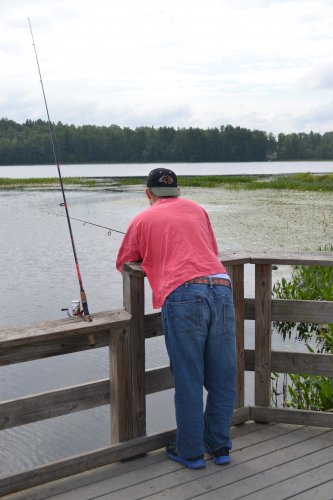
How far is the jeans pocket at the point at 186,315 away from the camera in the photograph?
3.20 meters

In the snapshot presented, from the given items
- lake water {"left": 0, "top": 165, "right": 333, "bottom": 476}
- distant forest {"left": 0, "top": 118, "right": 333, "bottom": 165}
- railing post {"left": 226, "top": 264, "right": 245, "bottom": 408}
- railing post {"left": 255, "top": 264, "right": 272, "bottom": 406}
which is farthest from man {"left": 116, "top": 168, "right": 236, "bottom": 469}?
distant forest {"left": 0, "top": 118, "right": 333, "bottom": 165}

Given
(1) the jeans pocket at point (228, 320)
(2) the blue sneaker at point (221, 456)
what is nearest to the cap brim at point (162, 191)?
(1) the jeans pocket at point (228, 320)

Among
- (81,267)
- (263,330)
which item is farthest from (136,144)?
(263,330)

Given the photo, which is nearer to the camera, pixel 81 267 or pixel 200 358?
pixel 200 358

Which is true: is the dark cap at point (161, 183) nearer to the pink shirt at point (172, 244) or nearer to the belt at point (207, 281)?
the pink shirt at point (172, 244)

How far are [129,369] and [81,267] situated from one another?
39.0 ft

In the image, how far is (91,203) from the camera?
3269 centimetres

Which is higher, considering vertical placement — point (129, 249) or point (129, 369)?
point (129, 249)

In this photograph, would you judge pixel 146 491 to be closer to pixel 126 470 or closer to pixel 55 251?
pixel 126 470

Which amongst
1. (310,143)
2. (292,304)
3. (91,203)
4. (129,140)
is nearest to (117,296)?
(292,304)

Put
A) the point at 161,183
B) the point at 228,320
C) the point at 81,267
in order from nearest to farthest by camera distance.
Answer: the point at 228,320
the point at 161,183
the point at 81,267

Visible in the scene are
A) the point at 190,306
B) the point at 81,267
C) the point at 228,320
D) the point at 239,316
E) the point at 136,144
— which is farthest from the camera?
the point at 136,144

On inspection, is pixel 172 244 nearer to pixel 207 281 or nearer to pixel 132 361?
pixel 207 281

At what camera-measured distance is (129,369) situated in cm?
346
